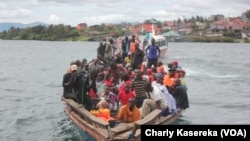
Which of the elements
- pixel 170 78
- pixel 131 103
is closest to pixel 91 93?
pixel 170 78

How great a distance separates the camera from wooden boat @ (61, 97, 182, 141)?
37.5ft

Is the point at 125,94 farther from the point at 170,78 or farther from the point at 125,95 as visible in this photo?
the point at 170,78

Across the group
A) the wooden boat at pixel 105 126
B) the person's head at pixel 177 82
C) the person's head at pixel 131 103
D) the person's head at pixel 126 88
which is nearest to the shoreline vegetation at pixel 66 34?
the person's head at pixel 177 82

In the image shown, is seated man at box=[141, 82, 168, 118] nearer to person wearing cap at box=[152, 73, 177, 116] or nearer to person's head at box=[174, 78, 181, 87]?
person wearing cap at box=[152, 73, 177, 116]

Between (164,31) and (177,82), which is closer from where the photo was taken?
(177,82)

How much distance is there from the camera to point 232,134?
873cm

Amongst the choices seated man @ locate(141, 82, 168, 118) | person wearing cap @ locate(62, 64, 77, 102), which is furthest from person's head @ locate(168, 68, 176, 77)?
person wearing cap @ locate(62, 64, 77, 102)

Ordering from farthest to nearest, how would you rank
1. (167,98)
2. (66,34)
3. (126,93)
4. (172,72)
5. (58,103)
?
(66,34), (58,103), (172,72), (167,98), (126,93)

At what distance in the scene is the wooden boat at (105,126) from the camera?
11.4 meters

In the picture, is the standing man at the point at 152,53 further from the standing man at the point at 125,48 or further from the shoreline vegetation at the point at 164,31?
the shoreline vegetation at the point at 164,31

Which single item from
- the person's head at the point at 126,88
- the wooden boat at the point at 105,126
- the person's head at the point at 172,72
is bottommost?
the wooden boat at the point at 105,126

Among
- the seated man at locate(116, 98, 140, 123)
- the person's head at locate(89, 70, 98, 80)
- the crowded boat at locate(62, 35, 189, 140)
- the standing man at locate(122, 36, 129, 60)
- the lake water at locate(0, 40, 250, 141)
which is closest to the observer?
the seated man at locate(116, 98, 140, 123)

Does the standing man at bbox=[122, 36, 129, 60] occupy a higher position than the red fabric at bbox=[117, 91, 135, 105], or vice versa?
the standing man at bbox=[122, 36, 129, 60]

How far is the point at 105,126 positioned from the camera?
1166 centimetres
